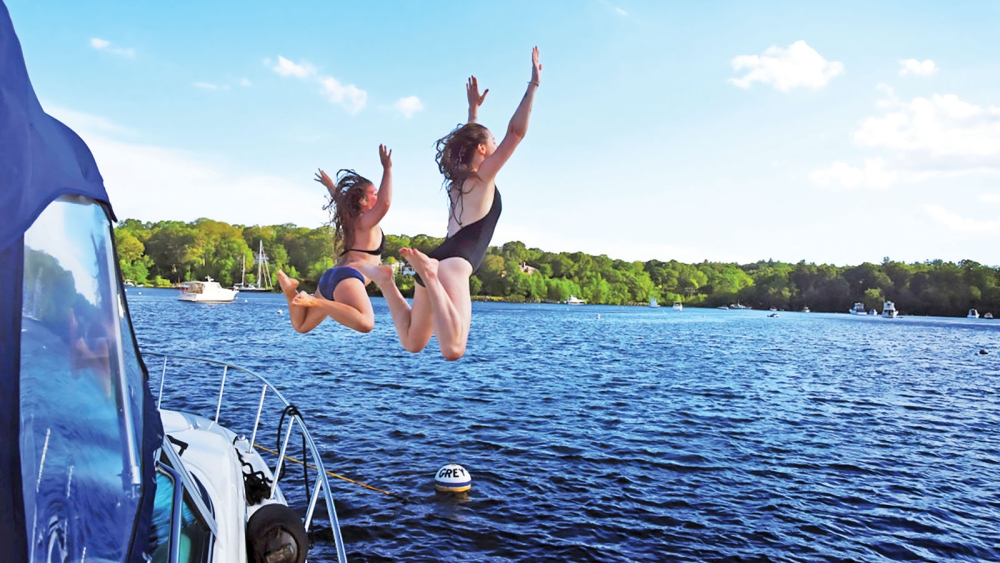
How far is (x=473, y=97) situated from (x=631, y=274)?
19929 mm

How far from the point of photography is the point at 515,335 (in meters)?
69.1

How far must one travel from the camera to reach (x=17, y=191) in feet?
6.46

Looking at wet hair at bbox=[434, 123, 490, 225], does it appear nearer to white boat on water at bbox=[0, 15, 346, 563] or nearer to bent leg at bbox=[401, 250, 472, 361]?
bent leg at bbox=[401, 250, 472, 361]

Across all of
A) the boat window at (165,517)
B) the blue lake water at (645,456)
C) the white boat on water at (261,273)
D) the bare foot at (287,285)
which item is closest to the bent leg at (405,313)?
the bare foot at (287,285)

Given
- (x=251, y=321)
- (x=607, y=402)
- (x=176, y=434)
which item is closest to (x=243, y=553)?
(x=176, y=434)

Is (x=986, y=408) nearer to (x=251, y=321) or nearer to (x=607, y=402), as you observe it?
(x=607, y=402)

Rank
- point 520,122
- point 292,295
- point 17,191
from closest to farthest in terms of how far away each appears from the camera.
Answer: point 17,191 → point 520,122 → point 292,295

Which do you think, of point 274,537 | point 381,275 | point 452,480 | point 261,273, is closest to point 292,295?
point 381,275

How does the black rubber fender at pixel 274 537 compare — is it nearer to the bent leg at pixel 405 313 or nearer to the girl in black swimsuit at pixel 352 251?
the girl in black swimsuit at pixel 352 251

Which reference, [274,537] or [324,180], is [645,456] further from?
[324,180]

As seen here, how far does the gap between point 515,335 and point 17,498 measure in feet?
221

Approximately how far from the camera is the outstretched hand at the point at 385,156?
12.3 ft

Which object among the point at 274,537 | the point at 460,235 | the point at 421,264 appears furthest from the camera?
the point at 274,537

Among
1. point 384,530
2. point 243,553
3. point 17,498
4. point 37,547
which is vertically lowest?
point 384,530
